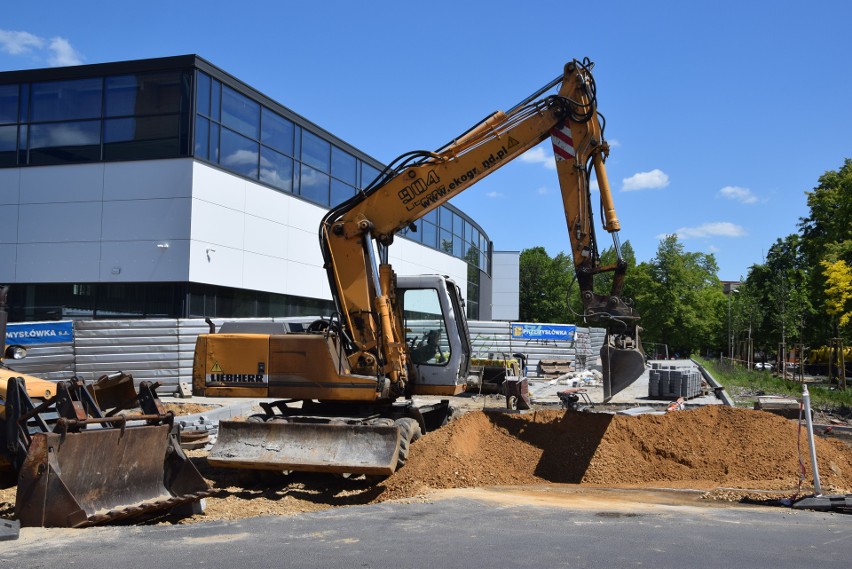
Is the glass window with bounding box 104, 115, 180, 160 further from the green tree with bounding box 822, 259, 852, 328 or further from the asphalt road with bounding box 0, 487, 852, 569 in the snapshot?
the green tree with bounding box 822, 259, 852, 328

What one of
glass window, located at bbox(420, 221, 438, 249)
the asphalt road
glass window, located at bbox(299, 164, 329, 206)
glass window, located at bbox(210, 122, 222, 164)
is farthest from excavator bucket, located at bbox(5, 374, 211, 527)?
glass window, located at bbox(420, 221, 438, 249)

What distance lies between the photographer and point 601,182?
970cm

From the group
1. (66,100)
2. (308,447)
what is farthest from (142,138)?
(308,447)

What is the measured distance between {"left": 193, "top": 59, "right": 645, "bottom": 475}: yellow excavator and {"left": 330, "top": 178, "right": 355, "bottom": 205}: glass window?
20.5 meters

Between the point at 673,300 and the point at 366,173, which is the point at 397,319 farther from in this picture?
the point at 673,300

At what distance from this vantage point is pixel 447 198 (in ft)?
33.4

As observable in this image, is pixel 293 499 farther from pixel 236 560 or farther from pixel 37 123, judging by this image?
pixel 37 123

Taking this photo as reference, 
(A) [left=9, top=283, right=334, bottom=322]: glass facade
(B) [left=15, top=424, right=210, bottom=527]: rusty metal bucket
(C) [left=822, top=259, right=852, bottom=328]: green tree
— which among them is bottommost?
(B) [left=15, top=424, right=210, bottom=527]: rusty metal bucket

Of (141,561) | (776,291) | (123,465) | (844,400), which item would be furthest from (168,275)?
(776,291)

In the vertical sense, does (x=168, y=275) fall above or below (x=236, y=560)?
above

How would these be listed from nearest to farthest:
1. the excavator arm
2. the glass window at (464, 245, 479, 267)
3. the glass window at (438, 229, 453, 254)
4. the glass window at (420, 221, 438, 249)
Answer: the excavator arm, the glass window at (420, 221, 438, 249), the glass window at (438, 229, 453, 254), the glass window at (464, 245, 479, 267)

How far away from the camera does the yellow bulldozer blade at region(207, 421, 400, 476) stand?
28.1 feet

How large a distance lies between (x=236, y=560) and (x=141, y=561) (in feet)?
2.18

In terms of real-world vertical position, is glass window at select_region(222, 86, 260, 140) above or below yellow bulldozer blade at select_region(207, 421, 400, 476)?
above
